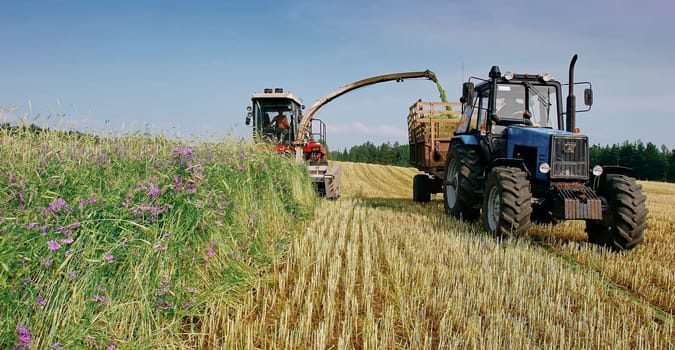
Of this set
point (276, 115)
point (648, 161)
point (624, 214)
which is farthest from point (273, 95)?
point (648, 161)

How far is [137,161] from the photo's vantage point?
13.5 feet

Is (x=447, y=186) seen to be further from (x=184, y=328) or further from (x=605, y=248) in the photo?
(x=184, y=328)

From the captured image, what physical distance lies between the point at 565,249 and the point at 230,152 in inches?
170

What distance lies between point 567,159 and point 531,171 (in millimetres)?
548

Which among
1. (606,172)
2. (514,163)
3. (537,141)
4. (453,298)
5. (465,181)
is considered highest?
(537,141)

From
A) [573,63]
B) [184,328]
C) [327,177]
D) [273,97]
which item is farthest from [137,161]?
[273,97]

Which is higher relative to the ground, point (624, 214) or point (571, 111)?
point (571, 111)

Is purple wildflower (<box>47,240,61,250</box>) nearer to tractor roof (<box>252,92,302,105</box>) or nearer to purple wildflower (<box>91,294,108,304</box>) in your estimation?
purple wildflower (<box>91,294,108,304</box>)

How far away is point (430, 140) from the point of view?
960 cm

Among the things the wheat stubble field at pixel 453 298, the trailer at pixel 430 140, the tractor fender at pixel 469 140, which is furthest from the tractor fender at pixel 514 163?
the trailer at pixel 430 140

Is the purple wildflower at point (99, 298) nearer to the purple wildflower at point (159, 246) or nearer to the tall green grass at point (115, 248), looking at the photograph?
the tall green grass at point (115, 248)

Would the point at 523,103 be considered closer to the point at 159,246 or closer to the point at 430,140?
the point at 430,140

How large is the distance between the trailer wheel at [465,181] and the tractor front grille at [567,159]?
1.25 m

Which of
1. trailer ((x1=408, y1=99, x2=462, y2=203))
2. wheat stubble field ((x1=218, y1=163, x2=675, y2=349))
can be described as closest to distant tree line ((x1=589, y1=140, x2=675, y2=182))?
trailer ((x1=408, y1=99, x2=462, y2=203))
